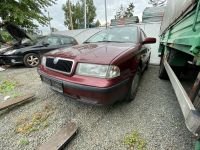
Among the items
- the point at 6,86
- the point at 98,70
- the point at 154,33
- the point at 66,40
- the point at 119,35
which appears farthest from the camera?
the point at 154,33

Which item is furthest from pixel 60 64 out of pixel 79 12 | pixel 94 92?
pixel 79 12

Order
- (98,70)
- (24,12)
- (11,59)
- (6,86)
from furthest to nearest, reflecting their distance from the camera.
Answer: (24,12) < (11,59) < (6,86) < (98,70)

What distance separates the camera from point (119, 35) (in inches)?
125

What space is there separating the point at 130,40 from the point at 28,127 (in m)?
2.41

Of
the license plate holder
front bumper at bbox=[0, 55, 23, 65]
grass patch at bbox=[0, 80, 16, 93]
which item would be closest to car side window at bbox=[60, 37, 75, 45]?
front bumper at bbox=[0, 55, 23, 65]

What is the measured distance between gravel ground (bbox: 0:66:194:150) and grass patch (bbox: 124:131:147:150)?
50 millimetres

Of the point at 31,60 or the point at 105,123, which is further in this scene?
the point at 31,60

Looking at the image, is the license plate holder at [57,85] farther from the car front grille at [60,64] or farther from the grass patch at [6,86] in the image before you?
the grass patch at [6,86]

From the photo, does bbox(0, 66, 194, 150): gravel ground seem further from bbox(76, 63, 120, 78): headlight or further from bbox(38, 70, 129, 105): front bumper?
bbox(76, 63, 120, 78): headlight

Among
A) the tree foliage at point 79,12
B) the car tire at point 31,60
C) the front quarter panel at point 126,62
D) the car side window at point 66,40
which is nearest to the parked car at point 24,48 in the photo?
the car tire at point 31,60

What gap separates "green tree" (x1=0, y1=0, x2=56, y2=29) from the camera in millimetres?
7941

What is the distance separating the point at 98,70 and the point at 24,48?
4.48m

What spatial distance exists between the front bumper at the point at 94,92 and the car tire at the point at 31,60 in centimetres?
389

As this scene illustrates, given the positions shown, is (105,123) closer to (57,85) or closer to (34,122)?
(57,85)
